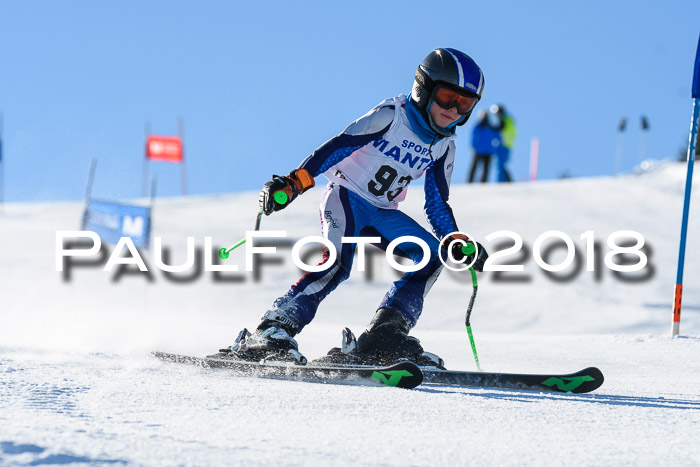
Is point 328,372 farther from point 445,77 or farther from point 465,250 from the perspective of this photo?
point 445,77

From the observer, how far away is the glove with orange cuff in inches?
148

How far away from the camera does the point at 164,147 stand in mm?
19406

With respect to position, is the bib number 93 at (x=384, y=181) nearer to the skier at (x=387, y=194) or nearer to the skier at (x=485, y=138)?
the skier at (x=387, y=194)

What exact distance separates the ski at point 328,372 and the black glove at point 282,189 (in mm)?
650

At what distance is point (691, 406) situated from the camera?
3020 mm

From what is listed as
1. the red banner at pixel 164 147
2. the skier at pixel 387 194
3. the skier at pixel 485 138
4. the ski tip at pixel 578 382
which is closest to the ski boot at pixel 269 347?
the skier at pixel 387 194

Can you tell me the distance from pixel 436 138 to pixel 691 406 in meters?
1.60

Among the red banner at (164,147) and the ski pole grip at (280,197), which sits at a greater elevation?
A: the red banner at (164,147)

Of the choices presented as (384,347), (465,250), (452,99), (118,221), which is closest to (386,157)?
(452,99)

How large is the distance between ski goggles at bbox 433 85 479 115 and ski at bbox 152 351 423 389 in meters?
1.24

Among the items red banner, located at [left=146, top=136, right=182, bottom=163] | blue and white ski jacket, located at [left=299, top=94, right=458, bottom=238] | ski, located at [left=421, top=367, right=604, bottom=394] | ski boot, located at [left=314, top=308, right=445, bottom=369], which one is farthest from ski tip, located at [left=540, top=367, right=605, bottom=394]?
red banner, located at [left=146, top=136, right=182, bottom=163]

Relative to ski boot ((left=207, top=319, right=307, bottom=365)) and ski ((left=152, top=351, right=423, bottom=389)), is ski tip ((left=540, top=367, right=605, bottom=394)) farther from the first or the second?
ski boot ((left=207, top=319, right=307, bottom=365))

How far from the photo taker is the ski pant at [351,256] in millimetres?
3668

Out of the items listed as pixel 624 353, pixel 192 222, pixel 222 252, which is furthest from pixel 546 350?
pixel 192 222
